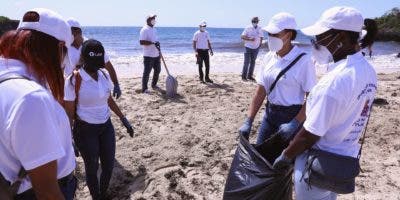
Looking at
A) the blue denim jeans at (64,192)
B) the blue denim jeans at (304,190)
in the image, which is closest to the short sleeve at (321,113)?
the blue denim jeans at (304,190)

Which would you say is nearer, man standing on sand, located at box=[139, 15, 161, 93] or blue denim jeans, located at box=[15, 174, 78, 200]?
blue denim jeans, located at box=[15, 174, 78, 200]

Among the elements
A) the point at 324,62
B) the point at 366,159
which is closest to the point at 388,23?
the point at 366,159

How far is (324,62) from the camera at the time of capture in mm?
2588

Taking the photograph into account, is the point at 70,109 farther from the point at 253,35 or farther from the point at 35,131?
the point at 253,35

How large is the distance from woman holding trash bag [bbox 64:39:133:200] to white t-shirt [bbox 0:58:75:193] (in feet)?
7.34

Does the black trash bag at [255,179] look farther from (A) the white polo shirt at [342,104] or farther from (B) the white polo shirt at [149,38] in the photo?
(B) the white polo shirt at [149,38]

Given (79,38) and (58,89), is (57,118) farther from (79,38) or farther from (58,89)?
(79,38)

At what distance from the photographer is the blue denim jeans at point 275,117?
11.3ft

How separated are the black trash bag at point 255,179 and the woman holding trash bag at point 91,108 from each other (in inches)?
56.9

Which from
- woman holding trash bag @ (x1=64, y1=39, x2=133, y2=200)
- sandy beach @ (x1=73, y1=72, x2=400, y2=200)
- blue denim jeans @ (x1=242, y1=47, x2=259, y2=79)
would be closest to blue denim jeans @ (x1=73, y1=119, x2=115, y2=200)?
woman holding trash bag @ (x1=64, y1=39, x2=133, y2=200)

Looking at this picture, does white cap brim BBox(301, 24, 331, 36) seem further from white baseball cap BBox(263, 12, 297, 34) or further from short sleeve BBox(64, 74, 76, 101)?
short sleeve BBox(64, 74, 76, 101)

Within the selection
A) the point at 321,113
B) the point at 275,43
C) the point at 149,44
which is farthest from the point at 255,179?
the point at 149,44

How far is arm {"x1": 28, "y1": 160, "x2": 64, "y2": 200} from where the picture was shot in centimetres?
150

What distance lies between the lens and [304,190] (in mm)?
2447
